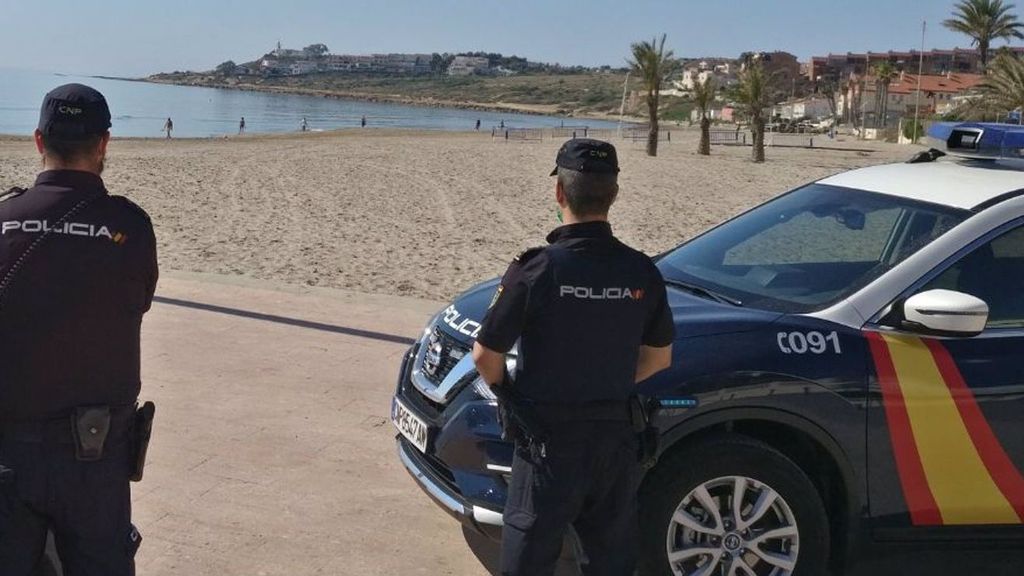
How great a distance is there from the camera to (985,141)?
4961 mm

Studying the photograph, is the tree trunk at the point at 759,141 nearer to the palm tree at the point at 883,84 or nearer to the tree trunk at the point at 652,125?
the tree trunk at the point at 652,125

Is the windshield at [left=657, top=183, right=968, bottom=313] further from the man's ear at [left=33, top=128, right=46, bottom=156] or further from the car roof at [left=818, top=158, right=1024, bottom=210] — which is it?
the man's ear at [left=33, top=128, right=46, bottom=156]

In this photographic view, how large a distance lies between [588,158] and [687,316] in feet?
3.90

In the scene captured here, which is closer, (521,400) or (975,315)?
(521,400)

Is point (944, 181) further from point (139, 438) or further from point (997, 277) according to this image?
point (139, 438)

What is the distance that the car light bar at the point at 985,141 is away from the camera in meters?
4.94

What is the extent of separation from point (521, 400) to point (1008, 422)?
2.08 metres

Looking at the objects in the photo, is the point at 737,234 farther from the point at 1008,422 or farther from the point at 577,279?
the point at 577,279

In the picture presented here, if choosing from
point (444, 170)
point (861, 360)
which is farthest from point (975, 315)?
point (444, 170)

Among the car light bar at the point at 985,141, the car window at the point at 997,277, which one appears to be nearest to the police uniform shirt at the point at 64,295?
the car window at the point at 997,277

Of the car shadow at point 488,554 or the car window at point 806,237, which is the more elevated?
the car window at point 806,237

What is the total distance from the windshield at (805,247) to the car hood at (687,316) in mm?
206

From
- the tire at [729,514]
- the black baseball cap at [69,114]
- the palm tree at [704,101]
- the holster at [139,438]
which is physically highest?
the palm tree at [704,101]

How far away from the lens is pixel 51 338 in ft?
8.99
